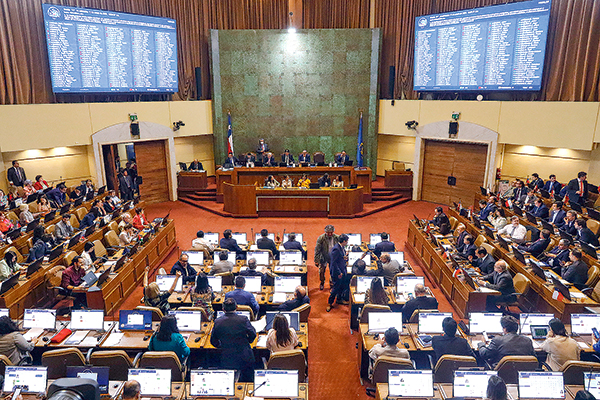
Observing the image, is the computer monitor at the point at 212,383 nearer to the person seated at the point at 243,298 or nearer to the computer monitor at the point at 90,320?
the person seated at the point at 243,298

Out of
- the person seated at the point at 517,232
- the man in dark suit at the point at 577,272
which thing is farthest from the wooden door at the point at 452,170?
the man in dark suit at the point at 577,272

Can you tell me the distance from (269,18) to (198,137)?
20.4ft

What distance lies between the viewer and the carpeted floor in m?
6.39

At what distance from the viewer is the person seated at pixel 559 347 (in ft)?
17.6

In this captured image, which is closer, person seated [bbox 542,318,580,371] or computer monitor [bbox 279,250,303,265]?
person seated [bbox 542,318,580,371]

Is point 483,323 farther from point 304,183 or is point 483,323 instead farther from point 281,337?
point 304,183

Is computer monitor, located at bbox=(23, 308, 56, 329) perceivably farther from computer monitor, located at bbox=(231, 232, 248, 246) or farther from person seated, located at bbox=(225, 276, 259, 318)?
computer monitor, located at bbox=(231, 232, 248, 246)

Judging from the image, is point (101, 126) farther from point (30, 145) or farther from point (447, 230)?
point (447, 230)

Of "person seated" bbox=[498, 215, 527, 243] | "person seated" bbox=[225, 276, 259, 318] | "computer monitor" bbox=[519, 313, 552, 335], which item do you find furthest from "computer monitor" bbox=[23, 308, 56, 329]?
"person seated" bbox=[498, 215, 527, 243]

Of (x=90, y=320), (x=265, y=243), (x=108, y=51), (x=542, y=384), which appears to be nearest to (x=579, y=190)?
(x=265, y=243)

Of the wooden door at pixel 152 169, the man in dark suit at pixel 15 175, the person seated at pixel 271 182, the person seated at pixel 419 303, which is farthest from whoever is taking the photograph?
the wooden door at pixel 152 169

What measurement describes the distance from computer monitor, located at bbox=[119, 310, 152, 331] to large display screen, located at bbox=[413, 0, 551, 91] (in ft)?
43.2

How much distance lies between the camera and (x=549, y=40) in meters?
13.5

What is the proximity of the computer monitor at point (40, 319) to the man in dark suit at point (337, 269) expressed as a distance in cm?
476
